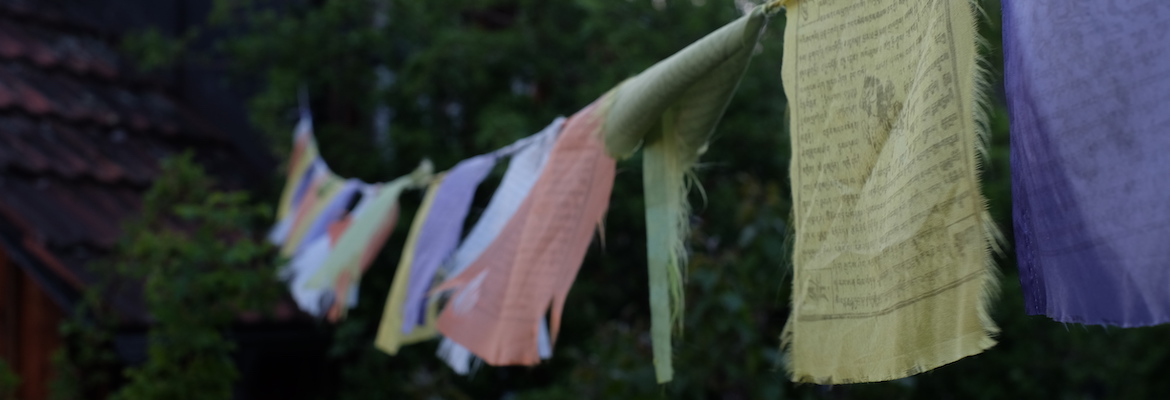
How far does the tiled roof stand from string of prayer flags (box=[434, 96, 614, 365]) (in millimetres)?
1975

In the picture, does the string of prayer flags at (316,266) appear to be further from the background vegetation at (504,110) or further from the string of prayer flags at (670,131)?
the string of prayer flags at (670,131)

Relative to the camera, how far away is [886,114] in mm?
1319

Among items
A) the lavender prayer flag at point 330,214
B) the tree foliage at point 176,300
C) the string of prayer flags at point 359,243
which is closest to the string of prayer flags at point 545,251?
the string of prayer flags at point 359,243

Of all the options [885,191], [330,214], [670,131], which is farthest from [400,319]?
[885,191]

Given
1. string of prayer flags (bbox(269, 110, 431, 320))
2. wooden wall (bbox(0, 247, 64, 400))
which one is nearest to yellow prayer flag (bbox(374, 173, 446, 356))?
string of prayer flags (bbox(269, 110, 431, 320))

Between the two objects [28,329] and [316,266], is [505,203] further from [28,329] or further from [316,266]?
[28,329]

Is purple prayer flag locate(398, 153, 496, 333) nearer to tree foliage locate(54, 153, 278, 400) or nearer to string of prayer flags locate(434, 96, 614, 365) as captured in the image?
string of prayer flags locate(434, 96, 614, 365)

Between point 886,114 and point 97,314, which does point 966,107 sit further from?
point 97,314

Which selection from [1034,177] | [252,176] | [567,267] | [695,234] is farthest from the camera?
[252,176]

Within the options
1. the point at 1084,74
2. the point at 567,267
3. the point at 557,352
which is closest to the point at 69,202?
the point at 557,352

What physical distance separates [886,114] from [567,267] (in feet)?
2.81

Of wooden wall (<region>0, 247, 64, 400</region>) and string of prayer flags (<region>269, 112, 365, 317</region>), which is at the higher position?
string of prayer flags (<region>269, 112, 365, 317</region>)

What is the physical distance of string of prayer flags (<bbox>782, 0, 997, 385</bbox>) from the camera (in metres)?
1.16

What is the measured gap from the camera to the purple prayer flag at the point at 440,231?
276 cm
